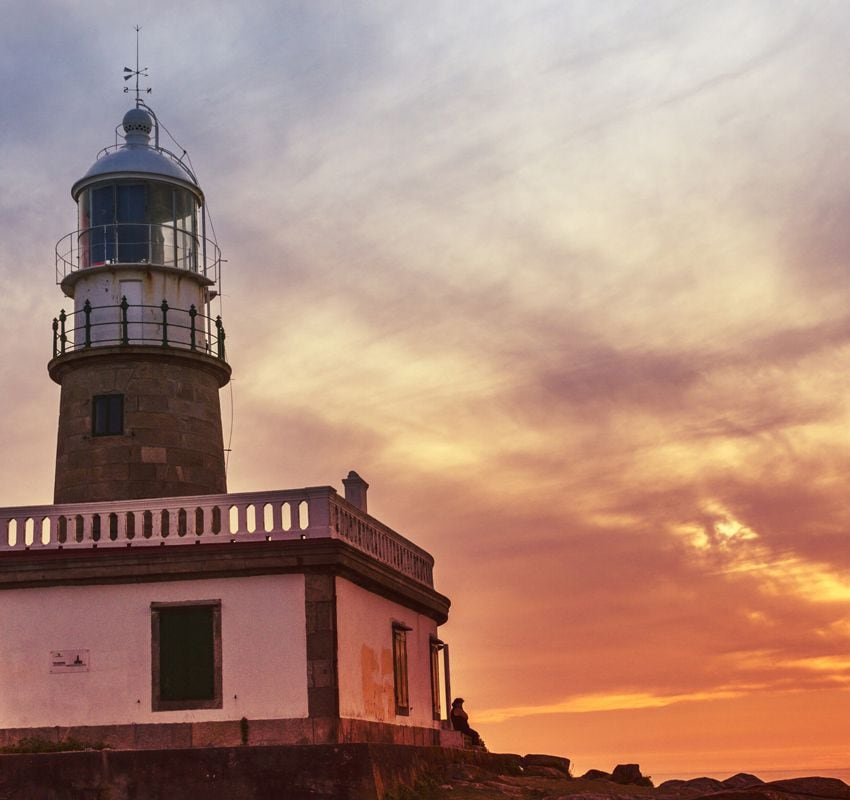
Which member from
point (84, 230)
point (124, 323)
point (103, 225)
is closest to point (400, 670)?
point (124, 323)

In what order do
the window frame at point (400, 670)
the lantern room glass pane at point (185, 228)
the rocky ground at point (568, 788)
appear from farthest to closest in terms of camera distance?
1. the lantern room glass pane at point (185, 228)
2. the window frame at point (400, 670)
3. the rocky ground at point (568, 788)

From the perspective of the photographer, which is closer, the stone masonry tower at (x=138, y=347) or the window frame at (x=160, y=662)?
the window frame at (x=160, y=662)

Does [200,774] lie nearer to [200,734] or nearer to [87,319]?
[200,734]

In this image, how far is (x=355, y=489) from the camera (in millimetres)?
30062

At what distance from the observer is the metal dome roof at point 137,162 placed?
109 ft

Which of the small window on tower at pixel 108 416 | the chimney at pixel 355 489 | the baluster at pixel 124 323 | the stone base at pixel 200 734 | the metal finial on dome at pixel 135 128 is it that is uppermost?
the metal finial on dome at pixel 135 128

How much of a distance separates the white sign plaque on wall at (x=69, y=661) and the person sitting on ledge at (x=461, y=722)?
10.8m

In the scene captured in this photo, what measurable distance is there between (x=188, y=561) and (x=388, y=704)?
5259 millimetres

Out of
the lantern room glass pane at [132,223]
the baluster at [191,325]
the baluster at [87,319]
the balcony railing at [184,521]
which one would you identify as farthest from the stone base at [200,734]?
the lantern room glass pane at [132,223]

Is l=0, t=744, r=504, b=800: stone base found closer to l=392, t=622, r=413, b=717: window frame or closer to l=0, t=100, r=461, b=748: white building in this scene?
l=0, t=100, r=461, b=748: white building

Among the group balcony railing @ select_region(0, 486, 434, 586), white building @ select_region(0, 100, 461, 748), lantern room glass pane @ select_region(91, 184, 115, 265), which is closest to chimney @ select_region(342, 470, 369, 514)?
white building @ select_region(0, 100, 461, 748)

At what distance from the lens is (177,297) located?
32875 millimetres

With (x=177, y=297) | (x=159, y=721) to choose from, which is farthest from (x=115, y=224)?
(x=159, y=721)

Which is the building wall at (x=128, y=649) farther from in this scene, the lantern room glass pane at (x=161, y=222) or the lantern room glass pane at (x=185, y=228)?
the lantern room glass pane at (x=185, y=228)
